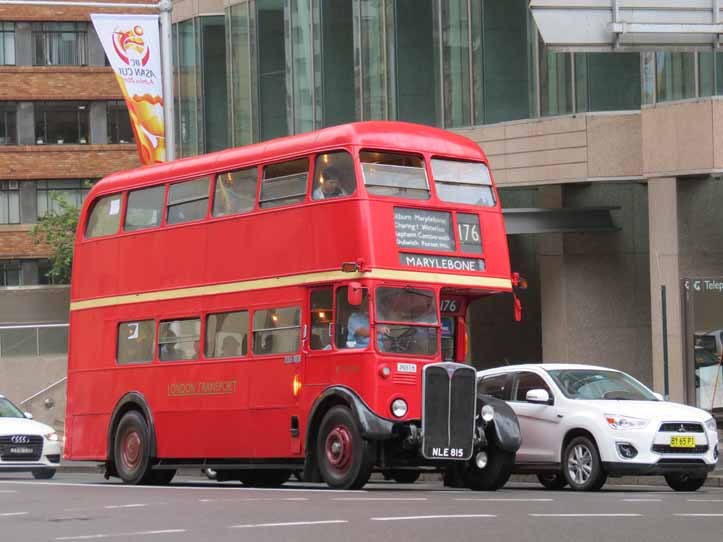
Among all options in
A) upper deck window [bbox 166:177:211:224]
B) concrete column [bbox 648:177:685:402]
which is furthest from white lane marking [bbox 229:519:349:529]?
concrete column [bbox 648:177:685:402]

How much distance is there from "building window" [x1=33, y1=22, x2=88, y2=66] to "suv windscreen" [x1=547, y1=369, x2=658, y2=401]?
167 ft

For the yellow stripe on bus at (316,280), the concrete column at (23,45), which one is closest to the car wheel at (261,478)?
the yellow stripe on bus at (316,280)

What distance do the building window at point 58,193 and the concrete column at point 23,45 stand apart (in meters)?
5.26

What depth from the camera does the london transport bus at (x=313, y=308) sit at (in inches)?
725

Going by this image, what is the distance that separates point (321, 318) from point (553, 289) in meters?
15.9

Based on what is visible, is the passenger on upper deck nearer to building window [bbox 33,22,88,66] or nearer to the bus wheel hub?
the bus wheel hub

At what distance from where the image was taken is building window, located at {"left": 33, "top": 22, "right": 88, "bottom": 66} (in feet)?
224

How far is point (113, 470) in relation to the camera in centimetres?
2288

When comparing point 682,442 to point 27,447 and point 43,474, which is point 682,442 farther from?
point 43,474

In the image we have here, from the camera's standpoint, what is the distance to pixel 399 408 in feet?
60.1

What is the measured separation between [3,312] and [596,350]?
35008mm

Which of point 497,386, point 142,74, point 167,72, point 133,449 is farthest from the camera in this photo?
point 167,72

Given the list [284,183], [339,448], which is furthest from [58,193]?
[339,448]

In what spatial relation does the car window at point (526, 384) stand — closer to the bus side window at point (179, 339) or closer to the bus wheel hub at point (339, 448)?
the bus wheel hub at point (339, 448)
